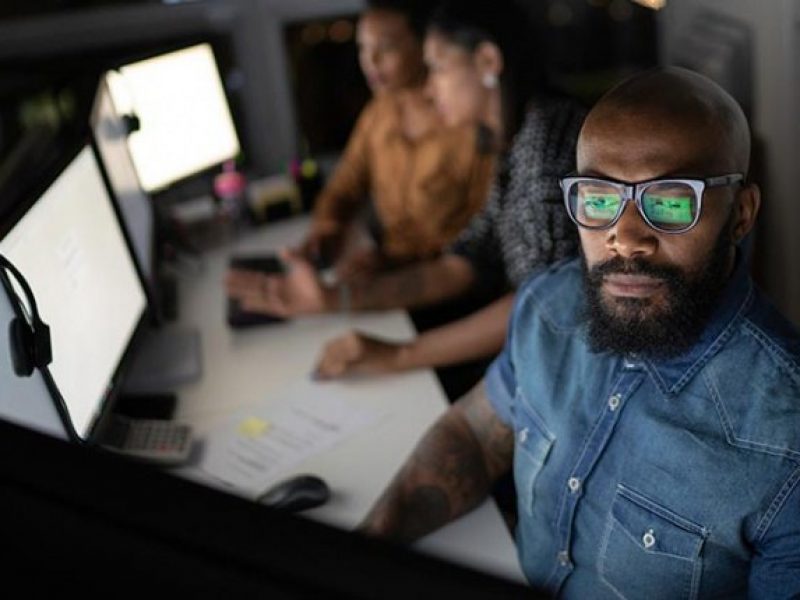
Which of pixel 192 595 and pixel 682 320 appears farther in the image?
pixel 682 320

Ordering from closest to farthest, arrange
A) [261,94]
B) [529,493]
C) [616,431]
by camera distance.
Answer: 1. [616,431]
2. [529,493]
3. [261,94]

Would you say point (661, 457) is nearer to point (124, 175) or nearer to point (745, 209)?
point (745, 209)

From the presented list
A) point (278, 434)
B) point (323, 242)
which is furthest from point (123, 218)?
point (323, 242)

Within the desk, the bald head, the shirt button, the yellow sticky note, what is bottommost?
the desk

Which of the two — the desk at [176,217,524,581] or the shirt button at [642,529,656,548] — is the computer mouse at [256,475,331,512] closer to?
the desk at [176,217,524,581]

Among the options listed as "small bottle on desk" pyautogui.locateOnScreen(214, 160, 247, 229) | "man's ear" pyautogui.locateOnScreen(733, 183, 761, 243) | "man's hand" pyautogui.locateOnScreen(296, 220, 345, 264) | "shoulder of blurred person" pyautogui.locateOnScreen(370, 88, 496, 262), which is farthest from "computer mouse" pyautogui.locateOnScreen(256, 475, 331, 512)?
"small bottle on desk" pyautogui.locateOnScreen(214, 160, 247, 229)

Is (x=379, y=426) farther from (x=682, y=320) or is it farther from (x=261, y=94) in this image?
(x=261, y=94)

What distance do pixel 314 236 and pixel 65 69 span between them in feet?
2.56

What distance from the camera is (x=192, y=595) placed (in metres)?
0.39

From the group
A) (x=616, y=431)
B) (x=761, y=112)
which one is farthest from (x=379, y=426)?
(x=761, y=112)

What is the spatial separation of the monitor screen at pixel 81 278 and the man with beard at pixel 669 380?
2.15 feet

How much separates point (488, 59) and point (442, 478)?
862 mm

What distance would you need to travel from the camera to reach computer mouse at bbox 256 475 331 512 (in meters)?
1.24

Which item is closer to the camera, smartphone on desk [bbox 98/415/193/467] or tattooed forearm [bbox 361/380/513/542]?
tattooed forearm [bbox 361/380/513/542]
